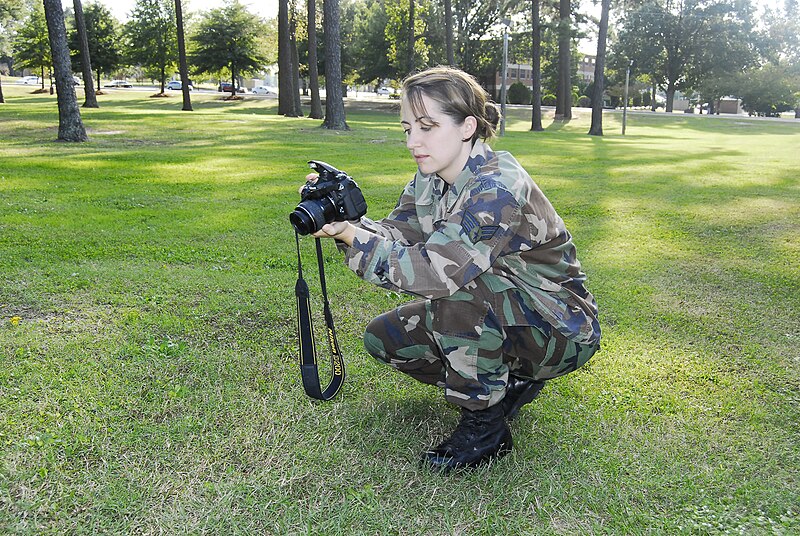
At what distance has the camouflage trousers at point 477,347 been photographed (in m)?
2.50

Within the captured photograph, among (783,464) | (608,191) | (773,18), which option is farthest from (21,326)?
(773,18)

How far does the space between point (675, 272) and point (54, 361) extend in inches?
171

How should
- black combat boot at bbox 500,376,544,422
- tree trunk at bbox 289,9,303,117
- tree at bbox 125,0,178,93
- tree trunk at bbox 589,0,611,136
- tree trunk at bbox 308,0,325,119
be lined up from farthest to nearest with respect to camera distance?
tree at bbox 125,0,178,93
tree trunk at bbox 289,9,303,117
tree trunk at bbox 308,0,325,119
tree trunk at bbox 589,0,611,136
black combat boot at bbox 500,376,544,422

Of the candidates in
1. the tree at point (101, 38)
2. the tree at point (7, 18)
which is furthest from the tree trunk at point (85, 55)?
the tree at point (101, 38)

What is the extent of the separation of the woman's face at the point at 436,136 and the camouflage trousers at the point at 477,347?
475mm

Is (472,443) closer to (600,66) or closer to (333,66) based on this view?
(333,66)

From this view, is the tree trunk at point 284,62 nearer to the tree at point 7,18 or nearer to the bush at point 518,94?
the tree at point 7,18

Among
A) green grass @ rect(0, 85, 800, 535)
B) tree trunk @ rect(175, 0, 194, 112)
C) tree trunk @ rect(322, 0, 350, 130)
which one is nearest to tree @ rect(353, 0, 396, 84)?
tree trunk @ rect(175, 0, 194, 112)

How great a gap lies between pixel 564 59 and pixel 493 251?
33791 mm

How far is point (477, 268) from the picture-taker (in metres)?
2.36

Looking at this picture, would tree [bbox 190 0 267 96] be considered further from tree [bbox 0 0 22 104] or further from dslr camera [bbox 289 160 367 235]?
dslr camera [bbox 289 160 367 235]

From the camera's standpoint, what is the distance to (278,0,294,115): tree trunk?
28.0 m

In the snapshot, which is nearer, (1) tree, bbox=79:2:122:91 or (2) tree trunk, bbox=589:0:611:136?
(2) tree trunk, bbox=589:0:611:136

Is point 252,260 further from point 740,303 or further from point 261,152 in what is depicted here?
point 261,152
